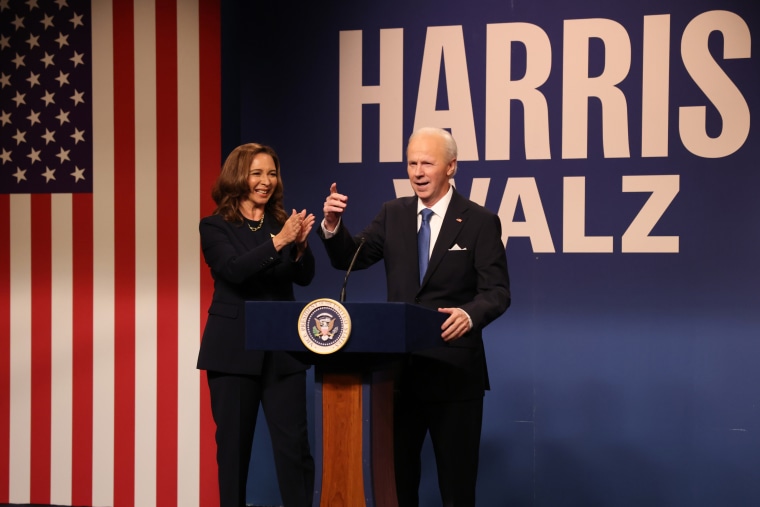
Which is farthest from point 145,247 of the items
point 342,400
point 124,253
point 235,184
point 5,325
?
point 342,400

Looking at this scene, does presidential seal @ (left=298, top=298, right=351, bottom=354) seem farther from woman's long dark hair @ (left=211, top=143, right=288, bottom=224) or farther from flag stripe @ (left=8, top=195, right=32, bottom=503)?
flag stripe @ (left=8, top=195, right=32, bottom=503)

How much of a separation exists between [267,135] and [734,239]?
7.24ft

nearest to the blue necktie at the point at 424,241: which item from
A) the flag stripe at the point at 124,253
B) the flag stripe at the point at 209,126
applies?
the flag stripe at the point at 209,126

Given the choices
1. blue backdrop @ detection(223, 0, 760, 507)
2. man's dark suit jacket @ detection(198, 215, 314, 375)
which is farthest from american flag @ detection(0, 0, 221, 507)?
man's dark suit jacket @ detection(198, 215, 314, 375)

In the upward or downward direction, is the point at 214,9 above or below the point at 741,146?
above

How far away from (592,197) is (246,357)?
1819mm

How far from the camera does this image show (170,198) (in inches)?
176

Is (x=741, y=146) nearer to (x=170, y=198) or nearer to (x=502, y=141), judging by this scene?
(x=502, y=141)

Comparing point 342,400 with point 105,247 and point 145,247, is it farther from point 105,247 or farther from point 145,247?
point 105,247

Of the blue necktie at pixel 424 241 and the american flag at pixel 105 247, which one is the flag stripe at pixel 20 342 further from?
the blue necktie at pixel 424 241

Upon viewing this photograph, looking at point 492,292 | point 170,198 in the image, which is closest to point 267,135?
point 170,198

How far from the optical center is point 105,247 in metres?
4.52

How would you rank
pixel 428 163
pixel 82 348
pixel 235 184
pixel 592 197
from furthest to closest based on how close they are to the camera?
pixel 82 348
pixel 592 197
pixel 235 184
pixel 428 163

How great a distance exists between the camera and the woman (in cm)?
312
